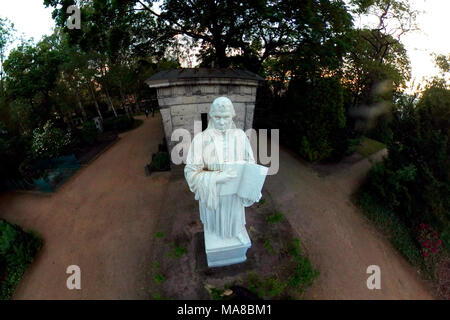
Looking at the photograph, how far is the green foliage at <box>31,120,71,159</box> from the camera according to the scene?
9359 mm

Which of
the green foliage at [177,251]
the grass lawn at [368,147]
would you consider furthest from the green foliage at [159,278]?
the grass lawn at [368,147]

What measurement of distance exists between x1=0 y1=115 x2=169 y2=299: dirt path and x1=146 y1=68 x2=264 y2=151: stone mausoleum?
2.97 meters

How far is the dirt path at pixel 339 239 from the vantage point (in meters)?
4.54

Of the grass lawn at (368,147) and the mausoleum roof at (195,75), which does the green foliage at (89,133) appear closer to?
the mausoleum roof at (195,75)

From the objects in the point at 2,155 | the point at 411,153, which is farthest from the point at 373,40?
the point at 2,155

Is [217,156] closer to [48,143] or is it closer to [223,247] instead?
[223,247]

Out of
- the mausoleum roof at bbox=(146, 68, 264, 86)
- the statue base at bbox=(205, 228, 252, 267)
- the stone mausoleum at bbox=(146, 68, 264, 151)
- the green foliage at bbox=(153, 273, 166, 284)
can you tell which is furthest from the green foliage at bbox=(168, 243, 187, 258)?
the mausoleum roof at bbox=(146, 68, 264, 86)

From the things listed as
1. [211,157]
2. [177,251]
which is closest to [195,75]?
[211,157]

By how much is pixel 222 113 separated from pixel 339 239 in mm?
5748

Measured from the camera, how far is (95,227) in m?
6.26
